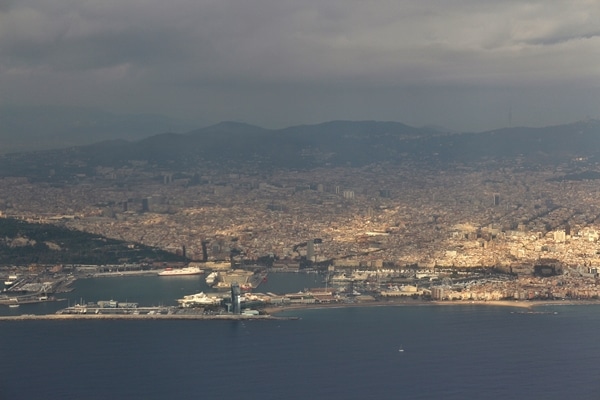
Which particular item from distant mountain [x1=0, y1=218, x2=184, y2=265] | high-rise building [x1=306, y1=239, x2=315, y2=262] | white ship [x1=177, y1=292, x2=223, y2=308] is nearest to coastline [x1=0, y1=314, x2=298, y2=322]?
white ship [x1=177, y1=292, x2=223, y2=308]

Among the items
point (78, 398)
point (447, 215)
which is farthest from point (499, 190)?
point (78, 398)

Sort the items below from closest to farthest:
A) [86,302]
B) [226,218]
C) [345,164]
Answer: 1. [86,302]
2. [226,218]
3. [345,164]

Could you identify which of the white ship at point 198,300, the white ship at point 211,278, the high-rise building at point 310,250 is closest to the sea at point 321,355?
the white ship at point 198,300

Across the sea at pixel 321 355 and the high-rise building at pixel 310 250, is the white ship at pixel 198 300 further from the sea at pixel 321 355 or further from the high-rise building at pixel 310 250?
the high-rise building at pixel 310 250

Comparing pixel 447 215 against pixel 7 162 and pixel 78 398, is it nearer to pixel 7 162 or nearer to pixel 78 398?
pixel 7 162

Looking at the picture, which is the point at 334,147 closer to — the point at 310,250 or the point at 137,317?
the point at 310,250

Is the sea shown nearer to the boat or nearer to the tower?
the tower
